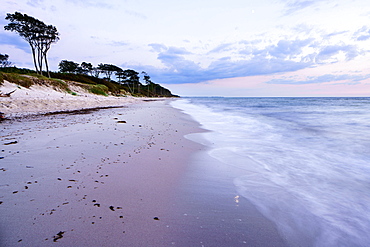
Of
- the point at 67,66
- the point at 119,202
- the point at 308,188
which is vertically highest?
the point at 67,66

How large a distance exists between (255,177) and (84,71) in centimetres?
8697

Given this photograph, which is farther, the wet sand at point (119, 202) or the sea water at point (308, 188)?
the sea water at point (308, 188)

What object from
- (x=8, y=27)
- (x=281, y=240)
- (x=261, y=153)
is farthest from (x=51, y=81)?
(x=281, y=240)

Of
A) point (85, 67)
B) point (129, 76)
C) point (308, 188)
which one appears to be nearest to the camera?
point (308, 188)

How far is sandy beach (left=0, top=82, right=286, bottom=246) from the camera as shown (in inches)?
63.9

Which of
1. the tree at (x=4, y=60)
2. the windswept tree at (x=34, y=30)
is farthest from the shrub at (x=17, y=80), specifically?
the tree at (x=4, y=60)

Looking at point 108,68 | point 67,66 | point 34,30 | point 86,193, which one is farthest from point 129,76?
point 86,193

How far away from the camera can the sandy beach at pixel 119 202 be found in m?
1.62

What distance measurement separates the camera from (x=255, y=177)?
3.30m

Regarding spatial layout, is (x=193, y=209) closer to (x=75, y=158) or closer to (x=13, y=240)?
(x=13, y=240)

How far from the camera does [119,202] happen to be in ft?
6.97

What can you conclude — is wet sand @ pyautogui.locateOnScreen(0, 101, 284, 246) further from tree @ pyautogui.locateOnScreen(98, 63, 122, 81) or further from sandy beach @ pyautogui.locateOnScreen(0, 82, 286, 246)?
tree @ pyautogui.locateOnScreen(98, 63, 122, 81)

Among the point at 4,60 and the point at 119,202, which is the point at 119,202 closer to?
the point at 119,202

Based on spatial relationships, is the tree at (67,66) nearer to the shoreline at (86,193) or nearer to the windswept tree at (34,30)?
the windswept tree at (34,30)
